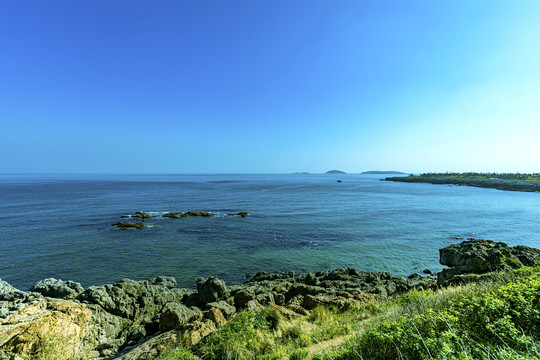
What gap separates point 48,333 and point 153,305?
6960mm

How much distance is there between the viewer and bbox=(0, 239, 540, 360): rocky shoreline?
8.07 metres

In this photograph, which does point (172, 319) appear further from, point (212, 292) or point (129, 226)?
point (129, 226)

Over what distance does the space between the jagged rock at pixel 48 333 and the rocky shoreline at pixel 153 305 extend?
3cm

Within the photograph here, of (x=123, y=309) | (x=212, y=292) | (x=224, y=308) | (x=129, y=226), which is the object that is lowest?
(x=129, y=226)

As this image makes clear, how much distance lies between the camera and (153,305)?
1417 cm

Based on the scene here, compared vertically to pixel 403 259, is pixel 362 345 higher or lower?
higher

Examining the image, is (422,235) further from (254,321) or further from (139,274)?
(139,274)

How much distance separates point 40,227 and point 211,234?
24238mm

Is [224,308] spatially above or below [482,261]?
below

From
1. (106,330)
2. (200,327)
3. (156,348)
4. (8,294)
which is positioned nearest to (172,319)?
(200,327)

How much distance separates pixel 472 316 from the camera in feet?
21.2

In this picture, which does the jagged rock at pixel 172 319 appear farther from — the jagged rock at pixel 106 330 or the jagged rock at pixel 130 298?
the jagged rock at pixel 130 298

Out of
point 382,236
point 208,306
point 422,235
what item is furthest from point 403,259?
point 208,306

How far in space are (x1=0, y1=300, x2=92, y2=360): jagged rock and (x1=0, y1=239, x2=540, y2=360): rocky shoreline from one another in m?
0.03
